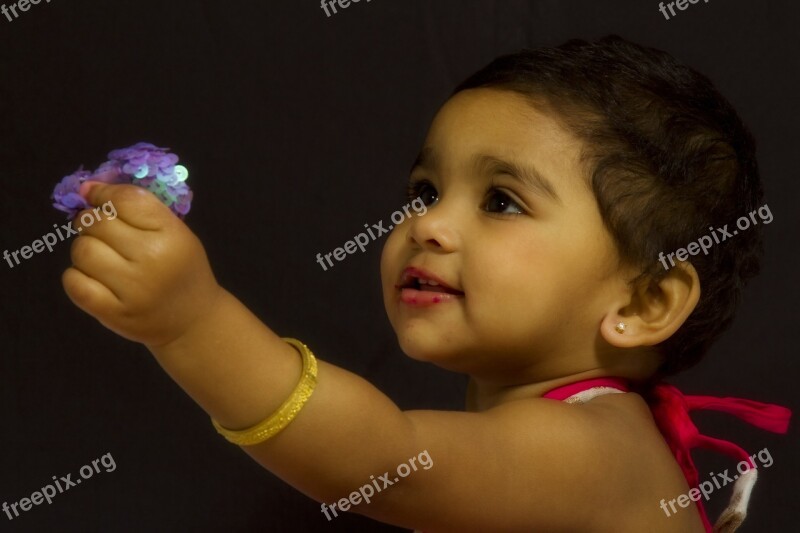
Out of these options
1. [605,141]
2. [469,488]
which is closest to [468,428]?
[469,488]

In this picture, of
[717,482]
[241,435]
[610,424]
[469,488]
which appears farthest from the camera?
[717,482]

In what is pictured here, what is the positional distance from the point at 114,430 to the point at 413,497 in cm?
119

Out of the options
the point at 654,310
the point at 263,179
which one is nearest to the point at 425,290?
the point at 654,310

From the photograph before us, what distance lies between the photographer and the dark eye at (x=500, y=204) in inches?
58.9

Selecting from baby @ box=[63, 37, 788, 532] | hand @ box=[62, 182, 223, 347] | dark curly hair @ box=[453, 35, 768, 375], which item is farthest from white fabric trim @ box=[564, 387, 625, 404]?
hand @ box=[62, 182, 223, 347]

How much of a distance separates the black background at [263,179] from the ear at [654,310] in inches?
31.9

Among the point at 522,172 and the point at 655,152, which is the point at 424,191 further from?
the point at 655,152

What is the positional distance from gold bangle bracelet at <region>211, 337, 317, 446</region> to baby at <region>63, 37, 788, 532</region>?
6 cm

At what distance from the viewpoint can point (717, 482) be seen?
222cm

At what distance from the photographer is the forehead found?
1.48 metres

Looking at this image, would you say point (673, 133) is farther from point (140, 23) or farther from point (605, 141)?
point (140, 23)

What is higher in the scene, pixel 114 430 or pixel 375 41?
pixel 375 41

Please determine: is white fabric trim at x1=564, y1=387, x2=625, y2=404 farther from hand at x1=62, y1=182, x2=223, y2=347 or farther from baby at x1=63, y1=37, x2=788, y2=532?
hand at x1=62, y1=182, x2=223, y2=347

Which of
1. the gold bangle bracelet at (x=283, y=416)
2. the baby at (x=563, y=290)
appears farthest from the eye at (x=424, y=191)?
the gold bangle bracelet at (x=283, y=416)
